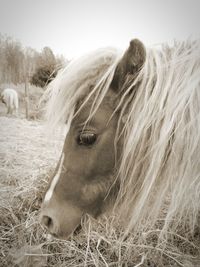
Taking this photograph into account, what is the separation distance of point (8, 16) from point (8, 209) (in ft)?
2.83

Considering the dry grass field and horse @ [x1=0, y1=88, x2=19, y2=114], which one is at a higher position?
horse @ [x1=0, y1=88, x2=19, y2=114]

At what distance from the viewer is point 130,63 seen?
0.60m

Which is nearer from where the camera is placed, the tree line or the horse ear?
the horse ear

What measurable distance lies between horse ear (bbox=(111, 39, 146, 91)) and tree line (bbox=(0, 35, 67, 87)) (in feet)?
1.62

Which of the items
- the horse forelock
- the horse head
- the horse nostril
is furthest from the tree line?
the horse nostril

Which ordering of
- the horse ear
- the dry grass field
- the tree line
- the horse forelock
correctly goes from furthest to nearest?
the tree line, the dry grass field, the horse forelock, the horse ear

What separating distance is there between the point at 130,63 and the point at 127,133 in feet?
0.66

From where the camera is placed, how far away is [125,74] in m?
0.62

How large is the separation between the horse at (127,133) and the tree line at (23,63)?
0.39 m

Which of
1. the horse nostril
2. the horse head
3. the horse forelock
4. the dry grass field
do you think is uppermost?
the horse forelock

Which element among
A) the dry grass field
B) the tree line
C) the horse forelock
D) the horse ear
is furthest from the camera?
the tree line

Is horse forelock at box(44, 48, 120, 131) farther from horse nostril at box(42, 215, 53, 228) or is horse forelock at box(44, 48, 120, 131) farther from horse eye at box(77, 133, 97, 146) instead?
horse nostril at box(42, 215, 53, 228)

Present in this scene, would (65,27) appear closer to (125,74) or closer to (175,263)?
(125,74)

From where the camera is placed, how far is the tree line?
1033mm
